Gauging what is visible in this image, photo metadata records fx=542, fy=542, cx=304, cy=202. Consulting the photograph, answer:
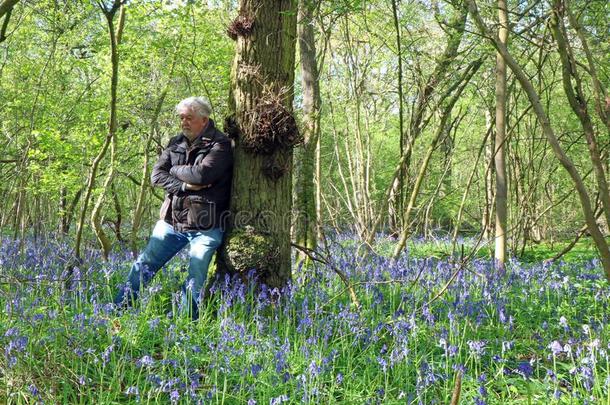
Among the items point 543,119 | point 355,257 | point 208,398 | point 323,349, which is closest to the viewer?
point 543,119

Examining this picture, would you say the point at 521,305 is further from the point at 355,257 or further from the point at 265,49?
the point at 265,49

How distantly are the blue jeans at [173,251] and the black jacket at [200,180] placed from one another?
2.8 inches

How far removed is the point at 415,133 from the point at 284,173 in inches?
107

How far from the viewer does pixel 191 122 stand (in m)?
4.29

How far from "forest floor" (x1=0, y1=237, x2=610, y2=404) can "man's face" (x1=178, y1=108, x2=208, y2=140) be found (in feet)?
3.98

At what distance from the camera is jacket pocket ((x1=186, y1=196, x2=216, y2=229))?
4.18 metres

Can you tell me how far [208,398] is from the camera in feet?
8.84

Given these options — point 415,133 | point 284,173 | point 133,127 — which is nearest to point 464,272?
point 415,133

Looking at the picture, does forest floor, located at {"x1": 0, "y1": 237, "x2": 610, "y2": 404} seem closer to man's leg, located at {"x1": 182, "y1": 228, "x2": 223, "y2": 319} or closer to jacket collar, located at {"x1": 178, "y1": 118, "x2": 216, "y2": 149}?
man's leg, located at {"x1": 182, "y1": 228, "x2": 223, "y2": 319}

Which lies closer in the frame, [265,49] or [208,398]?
[208,398]

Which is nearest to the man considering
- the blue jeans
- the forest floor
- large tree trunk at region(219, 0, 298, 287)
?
the blue jeans

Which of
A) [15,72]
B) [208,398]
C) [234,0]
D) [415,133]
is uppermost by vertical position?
[234,0]

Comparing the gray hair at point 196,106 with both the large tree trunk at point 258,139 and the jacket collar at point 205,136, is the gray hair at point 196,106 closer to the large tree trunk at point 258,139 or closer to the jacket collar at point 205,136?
the jacket collar at point 205,136

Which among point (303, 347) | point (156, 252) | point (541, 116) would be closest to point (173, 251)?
point (156, 252)
